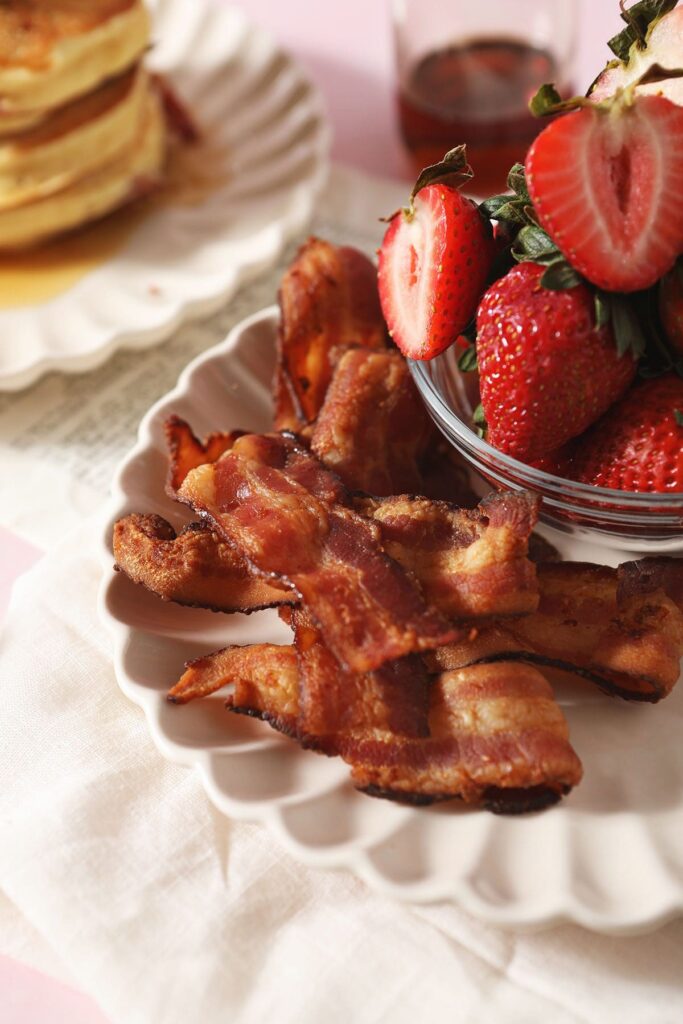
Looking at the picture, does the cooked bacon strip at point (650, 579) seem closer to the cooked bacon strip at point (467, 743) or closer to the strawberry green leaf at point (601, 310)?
the cooked bacon strip at point (467, 743)

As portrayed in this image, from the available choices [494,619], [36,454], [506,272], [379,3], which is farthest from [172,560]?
[379,3]

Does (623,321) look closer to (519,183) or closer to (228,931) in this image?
(519,183)

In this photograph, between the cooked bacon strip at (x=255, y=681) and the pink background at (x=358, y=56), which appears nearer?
the cooked bacon strip at (x=255, y=681)

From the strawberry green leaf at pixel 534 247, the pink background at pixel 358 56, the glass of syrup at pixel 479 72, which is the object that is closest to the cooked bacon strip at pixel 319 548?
the strawberry green leaf at pixel 534 247

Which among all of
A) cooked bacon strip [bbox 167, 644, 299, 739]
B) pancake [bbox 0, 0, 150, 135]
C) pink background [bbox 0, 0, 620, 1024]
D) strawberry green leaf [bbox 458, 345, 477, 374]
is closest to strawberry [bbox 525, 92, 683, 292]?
strawberry green leaf [bbox 458, 345, 477, 374]

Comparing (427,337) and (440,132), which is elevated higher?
(427,337)

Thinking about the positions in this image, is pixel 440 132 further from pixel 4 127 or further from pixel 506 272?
pixel 506 272

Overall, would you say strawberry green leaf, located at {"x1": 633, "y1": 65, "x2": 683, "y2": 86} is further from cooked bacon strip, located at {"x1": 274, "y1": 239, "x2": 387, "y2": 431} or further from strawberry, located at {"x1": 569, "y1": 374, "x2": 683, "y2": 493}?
cooked bacon strip, located at {"x1": 274, "y1": 239, "x2": 387, "y2": 431}
